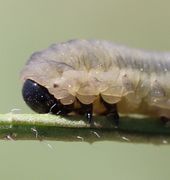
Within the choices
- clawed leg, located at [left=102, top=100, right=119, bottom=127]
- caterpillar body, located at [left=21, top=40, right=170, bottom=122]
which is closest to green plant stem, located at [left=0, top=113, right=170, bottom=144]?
clawed leg, located at [left=102, top=100, right=119, bottom=127]

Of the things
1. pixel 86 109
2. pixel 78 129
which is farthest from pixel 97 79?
pixel 78 129

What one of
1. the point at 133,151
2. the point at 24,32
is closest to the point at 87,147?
the point at 133,151

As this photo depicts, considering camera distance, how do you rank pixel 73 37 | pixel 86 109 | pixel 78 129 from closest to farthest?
pixel 78 129
pixel 86 109
pixel 73 37

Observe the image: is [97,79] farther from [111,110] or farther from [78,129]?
[78,129]

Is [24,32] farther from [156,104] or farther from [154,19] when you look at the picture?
[156,104]

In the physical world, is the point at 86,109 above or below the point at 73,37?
above

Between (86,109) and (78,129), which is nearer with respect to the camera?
(78,129)

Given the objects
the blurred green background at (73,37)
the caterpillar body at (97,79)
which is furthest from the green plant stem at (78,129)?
the blurred green background at (73,37)

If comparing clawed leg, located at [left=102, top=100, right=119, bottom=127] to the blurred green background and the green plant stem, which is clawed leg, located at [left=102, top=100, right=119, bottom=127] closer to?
the green plant stem
